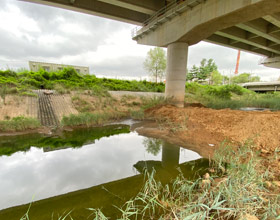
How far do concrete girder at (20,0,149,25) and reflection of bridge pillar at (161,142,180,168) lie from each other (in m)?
9.33

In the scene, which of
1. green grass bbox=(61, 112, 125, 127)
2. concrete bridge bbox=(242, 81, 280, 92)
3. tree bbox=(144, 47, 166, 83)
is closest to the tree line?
tree bbox=(144, 47, 166, 83)

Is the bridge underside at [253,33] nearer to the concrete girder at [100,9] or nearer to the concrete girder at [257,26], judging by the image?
the concrete girder at [257,26]

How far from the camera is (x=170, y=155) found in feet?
13.6

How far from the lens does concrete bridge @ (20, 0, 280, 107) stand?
256 inches

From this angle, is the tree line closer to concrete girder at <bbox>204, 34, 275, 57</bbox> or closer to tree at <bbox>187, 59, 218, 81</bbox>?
tree at <bbox>187, 59, 218, 81</bbox>

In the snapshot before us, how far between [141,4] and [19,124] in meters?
9.27

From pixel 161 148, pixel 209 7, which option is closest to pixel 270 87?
pixel 209 7

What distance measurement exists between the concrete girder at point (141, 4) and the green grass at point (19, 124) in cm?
757

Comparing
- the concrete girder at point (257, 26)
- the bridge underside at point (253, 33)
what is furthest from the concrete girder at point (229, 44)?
the concrete girder at point (257, 26)

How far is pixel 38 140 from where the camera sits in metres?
5.16

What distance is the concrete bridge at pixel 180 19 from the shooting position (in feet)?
21.3

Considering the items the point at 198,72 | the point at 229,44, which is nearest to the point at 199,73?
the point at 198,72

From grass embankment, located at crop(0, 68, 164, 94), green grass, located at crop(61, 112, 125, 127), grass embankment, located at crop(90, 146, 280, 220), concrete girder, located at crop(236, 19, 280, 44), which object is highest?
concrete girder, located at crop(236, 19, 280, 44)

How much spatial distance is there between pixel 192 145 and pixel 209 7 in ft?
23.3
